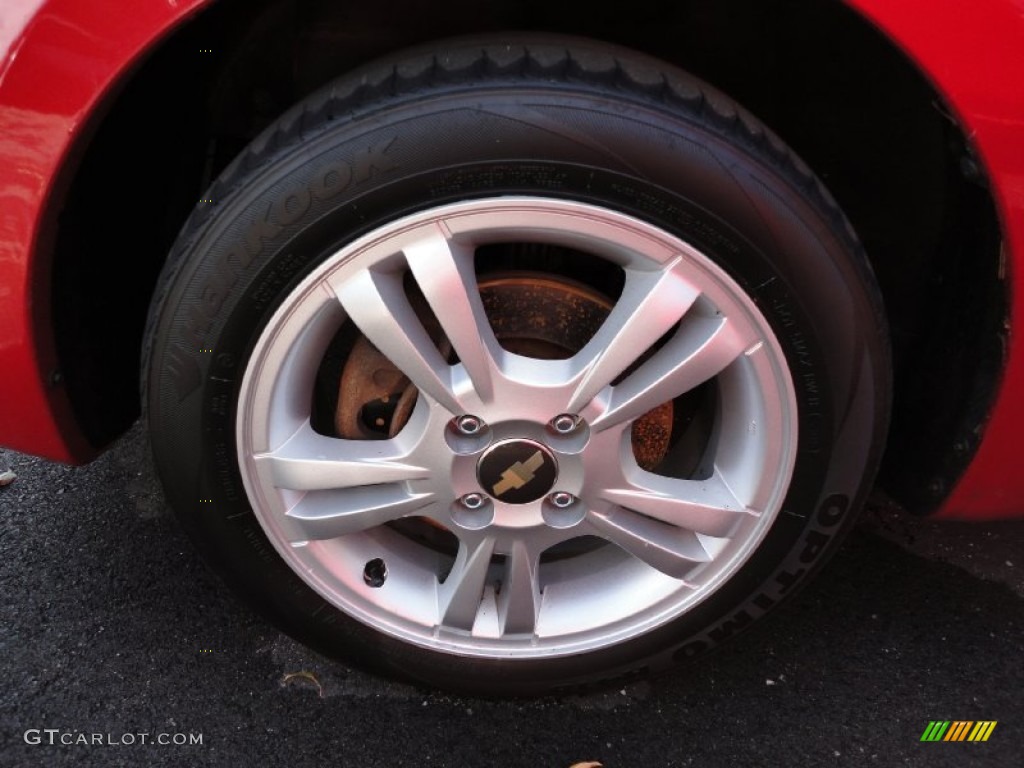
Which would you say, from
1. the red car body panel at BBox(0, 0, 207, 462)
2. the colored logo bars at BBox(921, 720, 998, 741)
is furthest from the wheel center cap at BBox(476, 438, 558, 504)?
the colored logo bars at BBox(921, 720, 998, 741)

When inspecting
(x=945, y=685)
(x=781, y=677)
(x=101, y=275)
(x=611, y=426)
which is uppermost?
(x=611, y=426)

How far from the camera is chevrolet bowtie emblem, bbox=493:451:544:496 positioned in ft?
4.49

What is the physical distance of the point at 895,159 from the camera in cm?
149

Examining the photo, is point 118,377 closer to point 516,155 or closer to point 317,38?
point 317,38

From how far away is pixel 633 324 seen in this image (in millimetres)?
1276

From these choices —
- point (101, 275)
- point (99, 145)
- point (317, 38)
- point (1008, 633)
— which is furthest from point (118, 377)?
point (1008, 633)

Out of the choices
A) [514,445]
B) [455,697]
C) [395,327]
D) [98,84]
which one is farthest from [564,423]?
[98,84]

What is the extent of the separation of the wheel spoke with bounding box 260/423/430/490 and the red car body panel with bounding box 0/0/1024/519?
0.43m

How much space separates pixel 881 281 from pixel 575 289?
2.05 feet

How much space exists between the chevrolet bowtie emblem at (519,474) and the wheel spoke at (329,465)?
0.12 m

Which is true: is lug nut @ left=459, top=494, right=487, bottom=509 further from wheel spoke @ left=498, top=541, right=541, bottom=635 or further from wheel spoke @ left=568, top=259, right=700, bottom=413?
wheel spoke @ left=568, top=259, right=700, bottom=413

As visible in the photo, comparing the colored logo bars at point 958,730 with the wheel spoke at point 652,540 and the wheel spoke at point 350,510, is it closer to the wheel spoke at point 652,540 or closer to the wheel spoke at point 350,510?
the wheel spoke at point 652,540

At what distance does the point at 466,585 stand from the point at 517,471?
0.81 ft

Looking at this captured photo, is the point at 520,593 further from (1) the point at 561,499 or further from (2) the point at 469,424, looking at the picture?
(2) the point at 469,424
